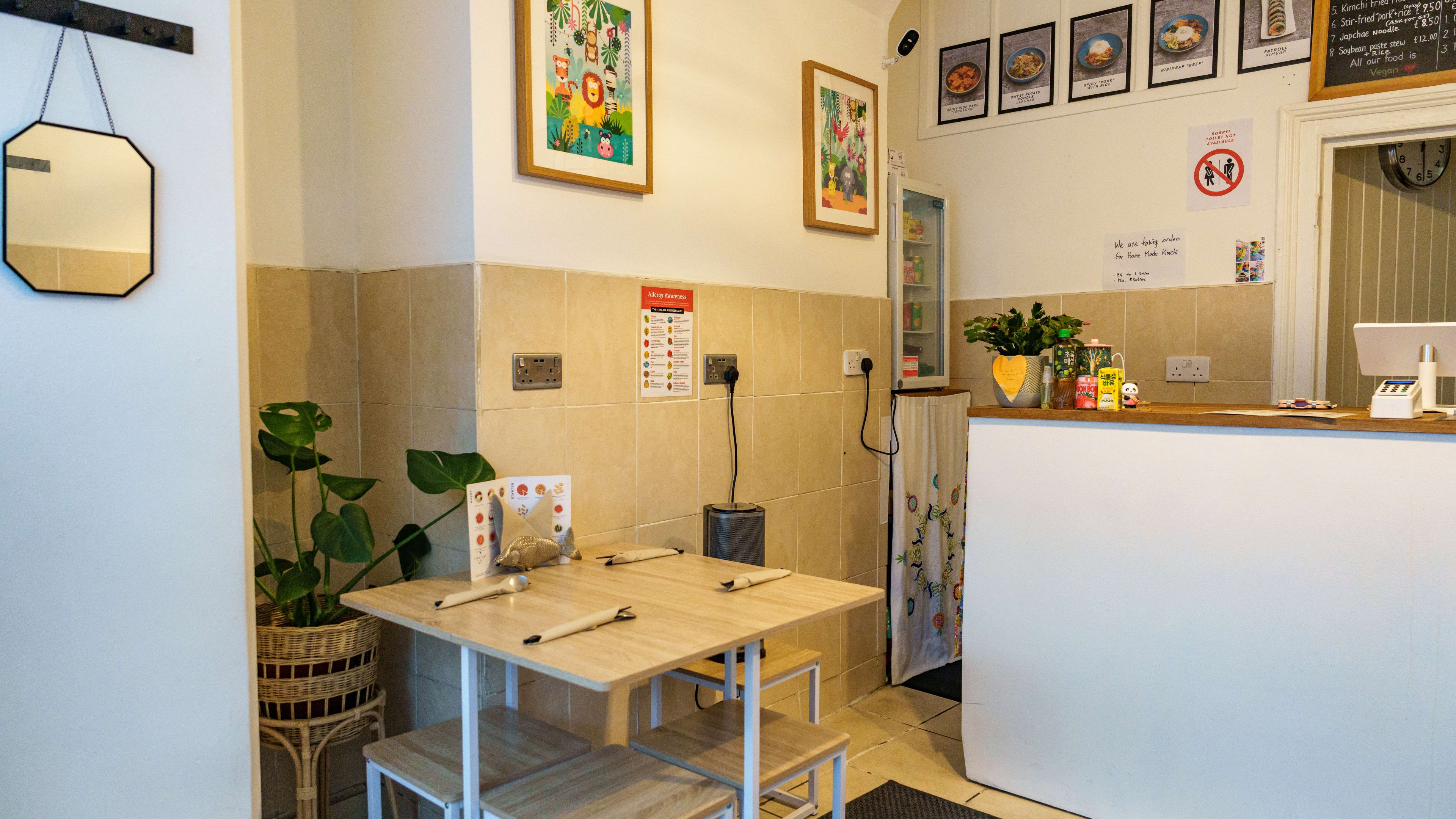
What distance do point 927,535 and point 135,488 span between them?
2.77 m

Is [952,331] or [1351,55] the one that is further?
[952,331]

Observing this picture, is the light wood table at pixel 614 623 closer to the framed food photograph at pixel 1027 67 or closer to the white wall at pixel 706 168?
the white wall at pixel 706 168

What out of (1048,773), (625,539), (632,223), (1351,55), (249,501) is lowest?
(1048,773)

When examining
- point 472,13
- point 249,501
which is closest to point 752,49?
point 472,13

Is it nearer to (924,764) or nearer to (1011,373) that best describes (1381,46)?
(1011,373)

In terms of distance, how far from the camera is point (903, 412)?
3.53 metres

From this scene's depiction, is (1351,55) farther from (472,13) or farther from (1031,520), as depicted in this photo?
(472,13)

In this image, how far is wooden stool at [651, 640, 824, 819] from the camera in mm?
2334

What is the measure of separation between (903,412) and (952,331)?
71cm

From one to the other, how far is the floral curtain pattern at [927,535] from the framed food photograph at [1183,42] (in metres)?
1.44

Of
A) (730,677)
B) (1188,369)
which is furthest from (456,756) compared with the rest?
(1188,369)

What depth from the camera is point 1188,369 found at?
3.46 meters

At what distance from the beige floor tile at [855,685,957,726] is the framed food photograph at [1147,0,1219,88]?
247 centimetres

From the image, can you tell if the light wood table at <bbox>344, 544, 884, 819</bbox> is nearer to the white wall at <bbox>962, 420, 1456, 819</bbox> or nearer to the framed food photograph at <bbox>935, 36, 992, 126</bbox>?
the white wall at <bbox>962, 420, 1456, 819</bbox>
